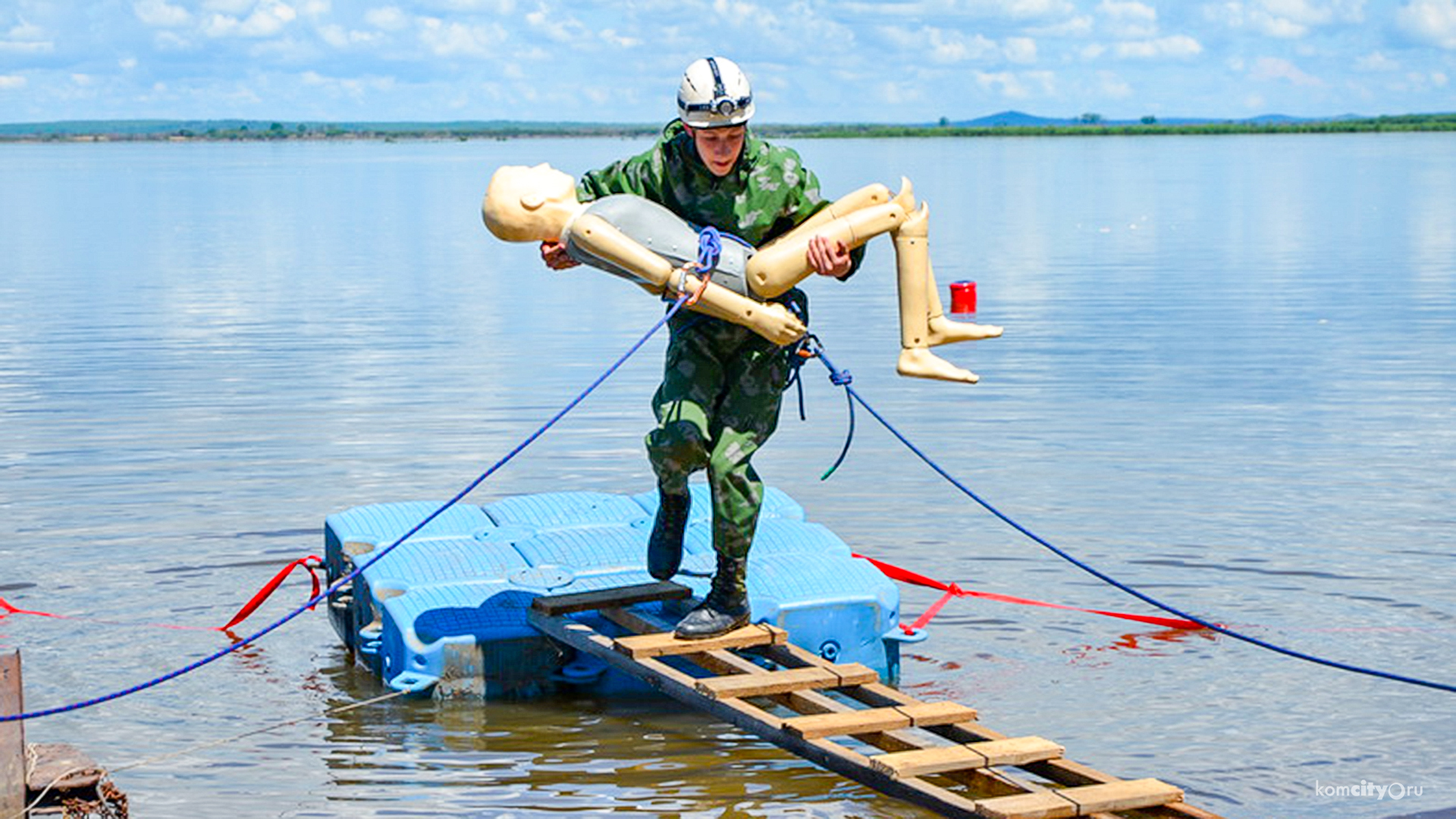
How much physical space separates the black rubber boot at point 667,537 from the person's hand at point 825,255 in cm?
119

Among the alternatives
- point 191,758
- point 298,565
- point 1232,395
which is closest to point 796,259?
point 191,758

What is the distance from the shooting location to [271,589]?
979 centimetres

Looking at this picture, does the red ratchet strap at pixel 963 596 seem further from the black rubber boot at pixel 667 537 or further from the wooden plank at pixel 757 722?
the wooden plank at pixel 757 722

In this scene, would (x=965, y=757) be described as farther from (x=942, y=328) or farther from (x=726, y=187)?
(x=726, y=187)

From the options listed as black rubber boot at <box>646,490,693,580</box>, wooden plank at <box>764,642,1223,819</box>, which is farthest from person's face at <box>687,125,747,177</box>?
wooden plank at <box>764,642,1223,819</box>

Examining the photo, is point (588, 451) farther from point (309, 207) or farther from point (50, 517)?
point (309, 207)

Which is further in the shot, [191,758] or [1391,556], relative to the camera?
[1391,556]

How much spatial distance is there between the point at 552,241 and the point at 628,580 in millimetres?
1829

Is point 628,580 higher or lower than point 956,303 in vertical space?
lower

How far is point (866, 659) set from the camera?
27.3 feet

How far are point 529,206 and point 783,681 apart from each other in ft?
7.02

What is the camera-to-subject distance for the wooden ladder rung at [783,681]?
23.3 ft

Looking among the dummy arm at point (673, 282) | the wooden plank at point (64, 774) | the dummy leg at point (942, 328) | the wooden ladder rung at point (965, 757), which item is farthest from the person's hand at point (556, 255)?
the wooden plank at point (64, 774)

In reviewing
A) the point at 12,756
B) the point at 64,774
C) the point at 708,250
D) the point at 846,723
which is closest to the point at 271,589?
the point at 64,774
